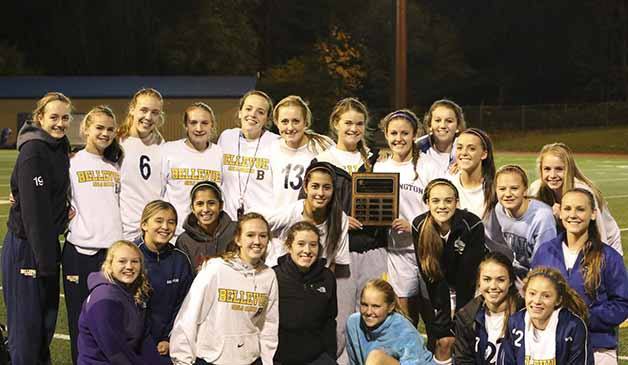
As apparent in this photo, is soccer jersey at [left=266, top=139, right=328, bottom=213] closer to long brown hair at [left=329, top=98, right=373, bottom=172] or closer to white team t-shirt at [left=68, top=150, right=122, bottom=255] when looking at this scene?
long brown hair at [left=329, top=98, right=373, bottom=172]

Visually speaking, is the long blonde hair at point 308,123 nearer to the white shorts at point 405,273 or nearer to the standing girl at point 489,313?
the white shorts at point 405,273

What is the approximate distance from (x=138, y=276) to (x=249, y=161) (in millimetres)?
1481

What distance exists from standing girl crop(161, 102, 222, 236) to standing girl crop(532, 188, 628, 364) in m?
2.38

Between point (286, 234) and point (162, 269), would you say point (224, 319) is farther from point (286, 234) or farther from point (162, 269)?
point (286, 234)

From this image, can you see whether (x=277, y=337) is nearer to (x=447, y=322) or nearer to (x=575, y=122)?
(x=447, y=322)

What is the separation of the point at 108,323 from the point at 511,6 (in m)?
60.8

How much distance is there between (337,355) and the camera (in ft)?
21.0

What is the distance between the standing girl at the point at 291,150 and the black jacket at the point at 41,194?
4.38ft

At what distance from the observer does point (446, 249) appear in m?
6.09

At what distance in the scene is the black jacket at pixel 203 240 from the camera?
6.33 metres

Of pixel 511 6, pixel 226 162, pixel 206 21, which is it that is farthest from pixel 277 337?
pixel 511 6

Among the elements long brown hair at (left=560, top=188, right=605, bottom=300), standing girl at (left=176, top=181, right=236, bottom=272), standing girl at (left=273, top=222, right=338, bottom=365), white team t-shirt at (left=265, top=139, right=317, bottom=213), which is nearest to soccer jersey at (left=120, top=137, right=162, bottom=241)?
standing girl at (left=176, top=181, right=236, bottom=272)

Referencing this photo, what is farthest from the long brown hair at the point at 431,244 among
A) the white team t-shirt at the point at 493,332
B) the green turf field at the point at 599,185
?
the green turf field at the point at 599,185

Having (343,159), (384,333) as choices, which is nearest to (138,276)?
(384,333)
